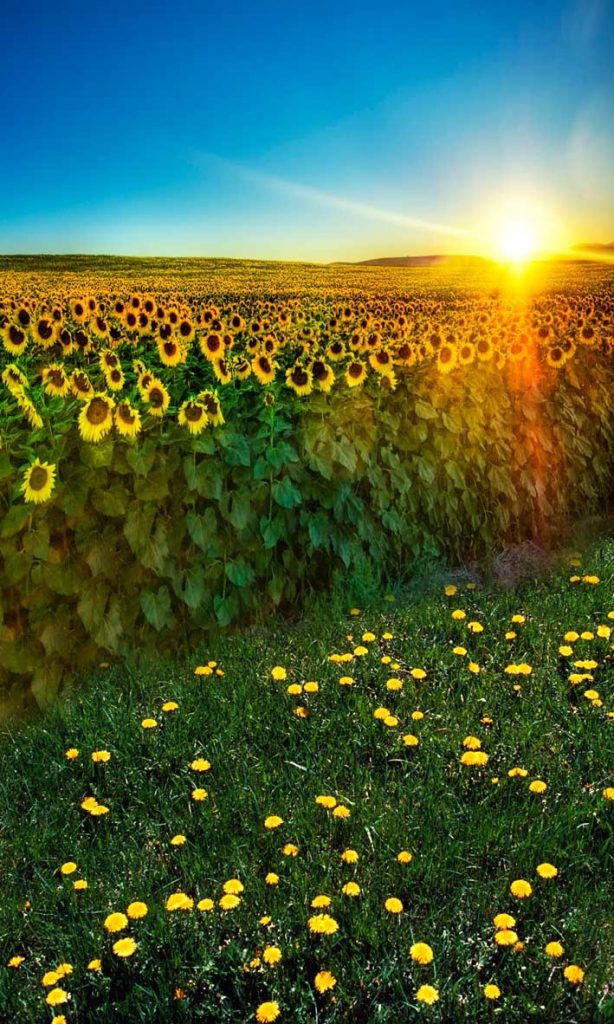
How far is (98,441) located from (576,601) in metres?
2.49

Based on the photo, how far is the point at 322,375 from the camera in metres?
4.98

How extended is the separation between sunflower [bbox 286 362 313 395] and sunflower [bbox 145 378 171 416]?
806 millimetres

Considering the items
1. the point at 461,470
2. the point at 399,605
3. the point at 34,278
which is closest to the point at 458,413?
the point at 461,470

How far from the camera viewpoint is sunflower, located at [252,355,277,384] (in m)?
5.03

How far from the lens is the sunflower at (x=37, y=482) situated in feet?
12.8

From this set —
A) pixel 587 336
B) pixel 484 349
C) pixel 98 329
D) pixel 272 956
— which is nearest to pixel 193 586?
pixel 272 956

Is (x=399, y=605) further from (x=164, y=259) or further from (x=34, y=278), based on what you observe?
(x=164, y=259)

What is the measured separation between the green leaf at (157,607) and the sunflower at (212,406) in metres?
0.81

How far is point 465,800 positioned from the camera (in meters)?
3.10

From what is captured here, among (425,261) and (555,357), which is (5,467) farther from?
(425,261)

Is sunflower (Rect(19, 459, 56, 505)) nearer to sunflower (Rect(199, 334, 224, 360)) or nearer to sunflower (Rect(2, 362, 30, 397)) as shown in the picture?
sunflower (Rect(2, 362, 30, 397))

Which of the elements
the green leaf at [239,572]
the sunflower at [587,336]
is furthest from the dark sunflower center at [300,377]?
the sunflower at [587,336]

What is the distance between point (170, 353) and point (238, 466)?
892 millimetres

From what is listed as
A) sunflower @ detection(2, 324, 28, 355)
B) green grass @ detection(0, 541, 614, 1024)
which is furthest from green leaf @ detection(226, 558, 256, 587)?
sunflower @ detection(2, 324, 28, 355)
